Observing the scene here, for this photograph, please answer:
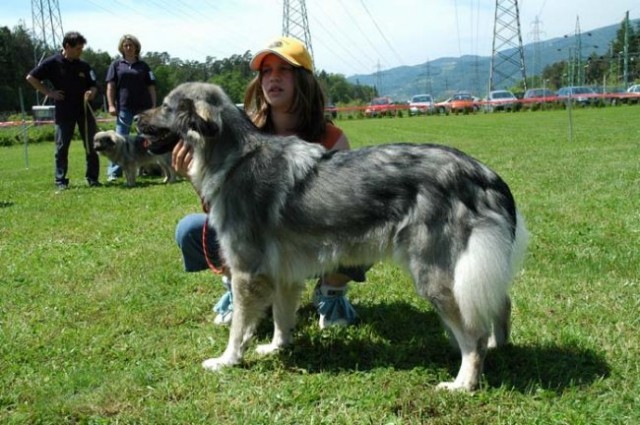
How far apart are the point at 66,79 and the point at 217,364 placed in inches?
335

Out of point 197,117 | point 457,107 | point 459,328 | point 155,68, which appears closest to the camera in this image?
point 459,328

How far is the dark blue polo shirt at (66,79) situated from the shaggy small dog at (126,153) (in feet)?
3.57

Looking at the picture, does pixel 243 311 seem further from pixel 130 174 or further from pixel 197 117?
pixel 130 174

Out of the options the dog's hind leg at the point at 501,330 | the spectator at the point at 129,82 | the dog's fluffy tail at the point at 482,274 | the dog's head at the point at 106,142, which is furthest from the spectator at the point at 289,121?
the dog's head at the point at 106,142

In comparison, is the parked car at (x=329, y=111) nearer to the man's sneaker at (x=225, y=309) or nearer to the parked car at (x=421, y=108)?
the man's sneaker at (x=225, y=309)

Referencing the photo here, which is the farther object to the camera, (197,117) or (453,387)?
(197,117)

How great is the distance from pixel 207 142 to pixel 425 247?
140 cm

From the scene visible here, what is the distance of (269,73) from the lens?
395cm

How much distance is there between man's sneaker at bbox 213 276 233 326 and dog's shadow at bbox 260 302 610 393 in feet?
0.87

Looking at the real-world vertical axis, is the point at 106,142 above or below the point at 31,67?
below

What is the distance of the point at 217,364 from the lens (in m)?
3.46

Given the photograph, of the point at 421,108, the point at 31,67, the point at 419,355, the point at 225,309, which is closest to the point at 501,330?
the point at 419,355

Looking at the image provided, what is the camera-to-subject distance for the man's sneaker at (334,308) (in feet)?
13.4

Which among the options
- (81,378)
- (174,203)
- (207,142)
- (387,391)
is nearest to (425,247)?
(387,391)
